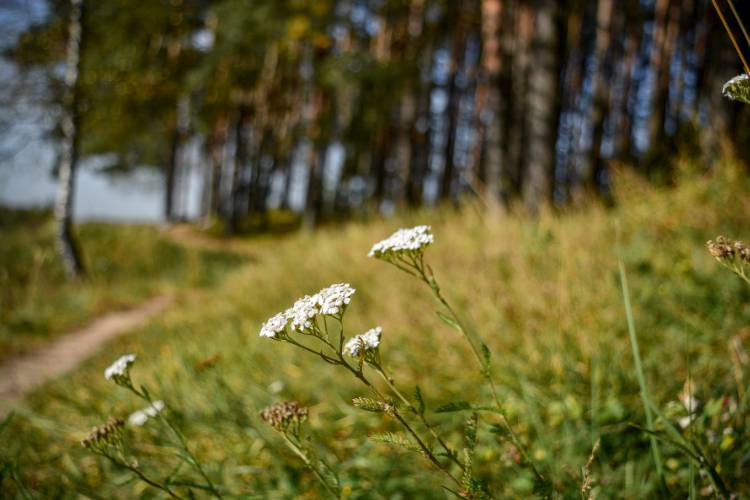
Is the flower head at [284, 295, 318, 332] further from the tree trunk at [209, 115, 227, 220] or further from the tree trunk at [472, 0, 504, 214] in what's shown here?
the tree trunk at [209, 115, 227, 220]

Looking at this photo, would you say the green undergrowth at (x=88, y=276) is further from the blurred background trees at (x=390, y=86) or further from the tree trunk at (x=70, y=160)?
the blurred background trees at (x=390, y=86)

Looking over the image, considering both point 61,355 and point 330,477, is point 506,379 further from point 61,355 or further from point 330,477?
point 61,355

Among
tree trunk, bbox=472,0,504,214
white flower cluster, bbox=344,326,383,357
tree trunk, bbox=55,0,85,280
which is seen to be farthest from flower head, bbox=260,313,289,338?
tree trunk, bbox=55,0,85,280

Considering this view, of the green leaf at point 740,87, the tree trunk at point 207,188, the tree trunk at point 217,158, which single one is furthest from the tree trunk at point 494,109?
the tree trunk at point 207,188

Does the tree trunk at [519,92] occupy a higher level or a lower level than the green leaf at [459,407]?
higher

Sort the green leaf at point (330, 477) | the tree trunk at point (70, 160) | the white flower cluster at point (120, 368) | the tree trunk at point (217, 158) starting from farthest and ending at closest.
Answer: the tree trunk at point (217, 158), the tree trunk at point (70, 160), the white flower cluster at point (120, 368), the green leaf at point (330, 477)

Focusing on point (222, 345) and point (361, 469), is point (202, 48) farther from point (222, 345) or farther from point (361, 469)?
point (361, 469)

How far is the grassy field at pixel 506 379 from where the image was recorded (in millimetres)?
1419

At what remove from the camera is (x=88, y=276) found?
24.4ft

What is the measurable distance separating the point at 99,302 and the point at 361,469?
254 inches

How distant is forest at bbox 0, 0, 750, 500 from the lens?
1.19 meters

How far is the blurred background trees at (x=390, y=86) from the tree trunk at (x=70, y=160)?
19cm

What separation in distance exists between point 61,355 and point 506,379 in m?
5.27

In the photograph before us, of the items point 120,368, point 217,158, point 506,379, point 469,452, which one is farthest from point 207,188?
point 469,452
